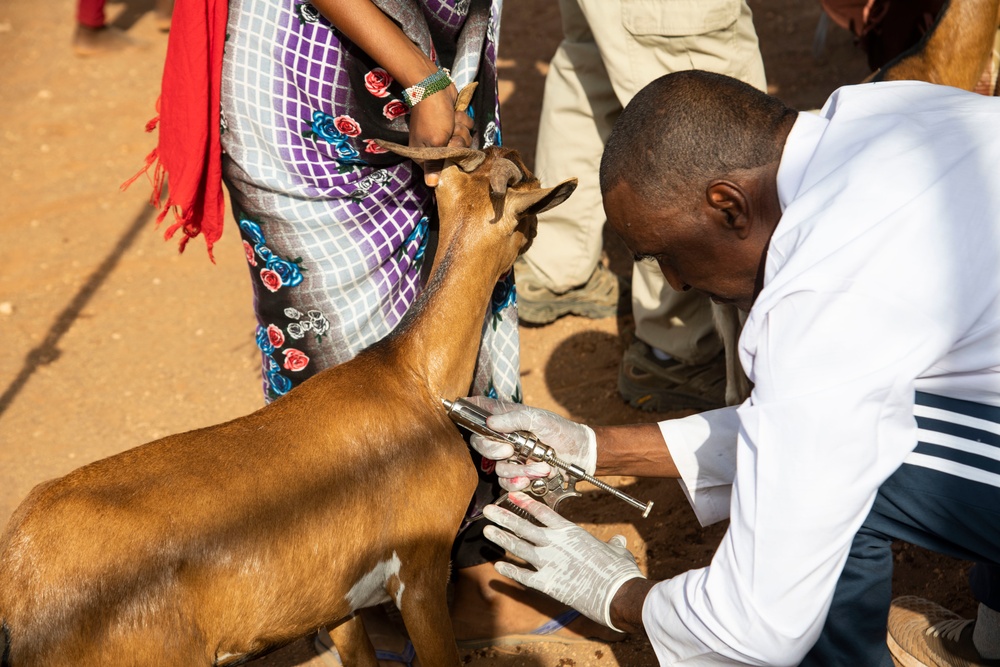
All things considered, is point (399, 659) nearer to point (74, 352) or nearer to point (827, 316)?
point (827, 316)

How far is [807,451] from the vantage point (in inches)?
82.7

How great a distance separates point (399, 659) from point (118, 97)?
674cm

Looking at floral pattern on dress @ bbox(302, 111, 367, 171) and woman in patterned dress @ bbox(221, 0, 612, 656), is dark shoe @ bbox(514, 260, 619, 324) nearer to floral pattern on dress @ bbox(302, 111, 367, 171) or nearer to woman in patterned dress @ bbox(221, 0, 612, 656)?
woman in patterned dress @ bbox(221, 0, 612, 656)

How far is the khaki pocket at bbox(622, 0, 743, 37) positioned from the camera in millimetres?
4082

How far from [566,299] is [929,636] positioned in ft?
8.84

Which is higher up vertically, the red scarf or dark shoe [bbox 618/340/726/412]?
the red scarf

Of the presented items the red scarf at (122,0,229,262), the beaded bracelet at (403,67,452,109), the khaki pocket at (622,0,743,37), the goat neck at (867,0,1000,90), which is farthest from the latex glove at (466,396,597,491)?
the khaki pocket at (622,0,743,37)

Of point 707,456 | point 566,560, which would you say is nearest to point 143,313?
point 566,560

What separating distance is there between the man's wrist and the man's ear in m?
1.02

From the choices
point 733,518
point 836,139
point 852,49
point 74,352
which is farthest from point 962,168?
point 852,49

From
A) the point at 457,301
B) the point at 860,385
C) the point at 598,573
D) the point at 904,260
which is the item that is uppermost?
the point at 904,260

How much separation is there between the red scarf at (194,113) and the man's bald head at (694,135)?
1370 mm

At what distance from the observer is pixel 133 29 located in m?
9.84

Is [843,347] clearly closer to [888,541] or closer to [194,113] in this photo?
[888,541]
